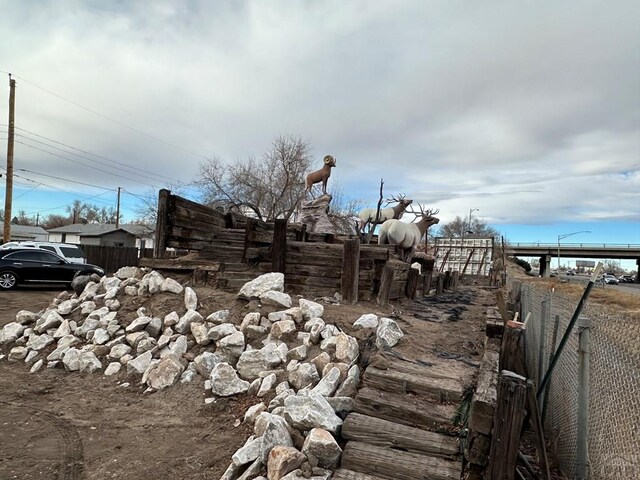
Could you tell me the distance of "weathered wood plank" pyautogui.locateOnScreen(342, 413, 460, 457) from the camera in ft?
9.70

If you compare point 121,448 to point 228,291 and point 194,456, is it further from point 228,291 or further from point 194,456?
point 228,291

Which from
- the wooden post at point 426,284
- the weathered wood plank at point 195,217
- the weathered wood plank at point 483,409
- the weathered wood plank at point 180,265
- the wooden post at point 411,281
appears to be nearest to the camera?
the weathered wood plank at point 483,409

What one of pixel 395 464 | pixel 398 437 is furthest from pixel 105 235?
pixel 395 464

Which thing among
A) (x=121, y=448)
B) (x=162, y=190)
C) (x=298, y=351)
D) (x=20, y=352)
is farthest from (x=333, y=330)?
(x=20, y=352)

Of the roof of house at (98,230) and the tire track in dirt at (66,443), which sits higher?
the roof of house at (98,230)

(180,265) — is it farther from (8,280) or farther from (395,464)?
(8,280)

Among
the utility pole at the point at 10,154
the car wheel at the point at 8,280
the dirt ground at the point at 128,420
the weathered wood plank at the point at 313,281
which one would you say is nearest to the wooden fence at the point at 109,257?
the utility pole at the point at 10,154

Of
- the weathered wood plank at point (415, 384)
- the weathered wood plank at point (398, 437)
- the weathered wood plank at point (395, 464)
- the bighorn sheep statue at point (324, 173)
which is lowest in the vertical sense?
the weathered wood plank at point (395, 464)

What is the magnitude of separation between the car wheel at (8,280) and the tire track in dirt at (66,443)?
1187cm

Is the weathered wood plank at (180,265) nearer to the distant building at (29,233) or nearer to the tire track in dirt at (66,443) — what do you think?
the tire track in dirt at (66,443)

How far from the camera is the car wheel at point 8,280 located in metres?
13.6

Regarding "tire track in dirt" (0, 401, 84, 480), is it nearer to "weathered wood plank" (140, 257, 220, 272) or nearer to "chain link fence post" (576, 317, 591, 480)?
"weathered wood plank" (140, 257, 220, 272)

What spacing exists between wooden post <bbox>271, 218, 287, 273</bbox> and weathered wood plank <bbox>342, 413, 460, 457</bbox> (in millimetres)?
3427

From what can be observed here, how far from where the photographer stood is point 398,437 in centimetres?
305
